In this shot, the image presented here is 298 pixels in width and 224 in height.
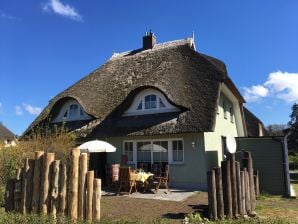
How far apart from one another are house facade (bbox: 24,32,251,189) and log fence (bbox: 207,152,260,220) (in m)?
5.66

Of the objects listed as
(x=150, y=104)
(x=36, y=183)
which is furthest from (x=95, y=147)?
(x=36, y=183)

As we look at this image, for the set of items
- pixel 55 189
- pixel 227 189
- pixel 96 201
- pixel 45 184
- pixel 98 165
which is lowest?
pixel 96 201

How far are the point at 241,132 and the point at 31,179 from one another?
60.8ft

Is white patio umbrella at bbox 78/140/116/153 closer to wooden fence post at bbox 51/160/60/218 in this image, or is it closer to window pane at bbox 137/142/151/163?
window pane at bbox 137/142/151/163

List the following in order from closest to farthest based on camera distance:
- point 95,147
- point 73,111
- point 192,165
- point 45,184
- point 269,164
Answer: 1. point 45,184
2. point 95,147
3. point 269,164
4. point 192,165
5. point 73,111

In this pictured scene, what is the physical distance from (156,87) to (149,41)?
7945 millimetres

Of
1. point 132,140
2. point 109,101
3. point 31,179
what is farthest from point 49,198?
point 109,101

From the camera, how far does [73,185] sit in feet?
23.3

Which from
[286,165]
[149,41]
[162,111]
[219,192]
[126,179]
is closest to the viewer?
[219,192]

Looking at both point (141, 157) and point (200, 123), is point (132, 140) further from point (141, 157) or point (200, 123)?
point (200, 123)

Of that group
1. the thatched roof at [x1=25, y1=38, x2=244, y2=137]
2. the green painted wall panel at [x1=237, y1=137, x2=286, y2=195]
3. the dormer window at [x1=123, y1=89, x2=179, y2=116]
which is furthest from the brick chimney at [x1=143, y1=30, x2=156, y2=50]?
the green painted wall panel at [x1=237, y1=137, x2=286, y2=195]

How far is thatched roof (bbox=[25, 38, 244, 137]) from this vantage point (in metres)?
15.7

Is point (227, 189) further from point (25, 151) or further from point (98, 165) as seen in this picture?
point (98, 165)

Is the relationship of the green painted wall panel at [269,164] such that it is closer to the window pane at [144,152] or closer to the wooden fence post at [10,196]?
the window pane at [144,152]
